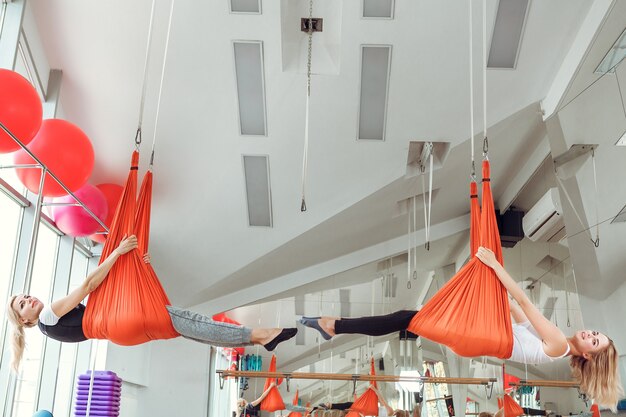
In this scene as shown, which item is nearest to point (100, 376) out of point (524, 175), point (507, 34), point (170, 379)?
point (170, 379)

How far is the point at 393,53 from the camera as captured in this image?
5676 mm

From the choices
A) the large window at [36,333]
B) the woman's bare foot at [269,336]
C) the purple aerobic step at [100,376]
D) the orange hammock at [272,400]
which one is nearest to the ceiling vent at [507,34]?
the woman's bare foot at [269,336]

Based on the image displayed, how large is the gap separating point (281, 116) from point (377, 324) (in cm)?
308

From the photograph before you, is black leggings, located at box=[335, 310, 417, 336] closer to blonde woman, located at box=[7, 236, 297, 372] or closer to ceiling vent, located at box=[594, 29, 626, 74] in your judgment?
blonde woman, located at box=[7, 236, 297, 372]

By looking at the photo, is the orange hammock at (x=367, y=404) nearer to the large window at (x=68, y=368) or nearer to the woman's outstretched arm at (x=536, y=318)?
the large window at (x=68, y=368)

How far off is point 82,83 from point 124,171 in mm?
1011

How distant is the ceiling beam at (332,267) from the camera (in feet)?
27.2

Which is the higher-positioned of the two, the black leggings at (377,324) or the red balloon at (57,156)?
the red balloon at (57,156)

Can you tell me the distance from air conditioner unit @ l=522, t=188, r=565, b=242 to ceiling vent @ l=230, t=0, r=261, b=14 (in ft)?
11.3

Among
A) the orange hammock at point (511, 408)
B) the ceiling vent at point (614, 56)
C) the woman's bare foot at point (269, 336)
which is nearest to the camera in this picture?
the woman's bare foot at point (269, 336)

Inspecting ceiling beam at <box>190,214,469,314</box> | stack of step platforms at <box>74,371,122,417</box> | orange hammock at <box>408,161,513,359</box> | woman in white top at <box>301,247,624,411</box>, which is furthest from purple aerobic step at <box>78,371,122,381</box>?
orange hammock at <box>408,161,513,359</box>

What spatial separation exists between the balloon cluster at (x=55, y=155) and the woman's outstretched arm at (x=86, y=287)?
0.90 m

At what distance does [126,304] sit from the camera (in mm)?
3449

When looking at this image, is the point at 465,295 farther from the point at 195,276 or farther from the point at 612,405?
the point at 195,276
